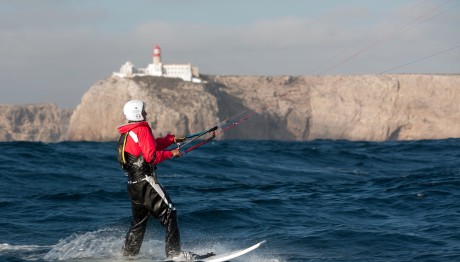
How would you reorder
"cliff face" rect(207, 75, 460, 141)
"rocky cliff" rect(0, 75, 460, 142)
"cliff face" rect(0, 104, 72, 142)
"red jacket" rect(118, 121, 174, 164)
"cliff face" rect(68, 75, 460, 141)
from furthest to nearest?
"cliff face" rect(0, 104, 72, 142)
"cliff face" rect(207, 75, 460, 141)
"cliff face" rect(68, 75, 460, 141)
"rocky cliff" rect(0, 75, 460, 142)
"red jacket" rect(118, 121, 174, 164)

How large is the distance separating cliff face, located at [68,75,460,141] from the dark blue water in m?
110

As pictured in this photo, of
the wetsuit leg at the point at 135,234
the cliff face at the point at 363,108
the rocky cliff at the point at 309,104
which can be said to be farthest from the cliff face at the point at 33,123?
the wetsuit leg at the point at 135,234

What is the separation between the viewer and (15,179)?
20953 mm

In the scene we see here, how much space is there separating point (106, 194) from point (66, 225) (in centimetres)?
455

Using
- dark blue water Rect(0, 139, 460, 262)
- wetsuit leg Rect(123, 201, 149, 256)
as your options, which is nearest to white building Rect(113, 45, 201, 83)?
dark blue water Rect(0, 139, 460, 262)

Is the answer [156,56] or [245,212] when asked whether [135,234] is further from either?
[156,56]

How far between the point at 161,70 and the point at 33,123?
6041cm

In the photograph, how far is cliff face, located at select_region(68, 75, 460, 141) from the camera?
137500mm

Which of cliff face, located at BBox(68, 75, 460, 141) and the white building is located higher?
the white building

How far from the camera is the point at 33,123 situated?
188250mm

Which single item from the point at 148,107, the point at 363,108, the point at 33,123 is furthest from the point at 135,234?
the point at 33,123

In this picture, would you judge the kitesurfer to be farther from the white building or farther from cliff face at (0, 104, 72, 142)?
cliff face at (0, 104, 72, 142)

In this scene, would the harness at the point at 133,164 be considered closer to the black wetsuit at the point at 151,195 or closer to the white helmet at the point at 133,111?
the black wetsuit at the point at 151,195

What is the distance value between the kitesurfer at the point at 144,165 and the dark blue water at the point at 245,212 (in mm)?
724
